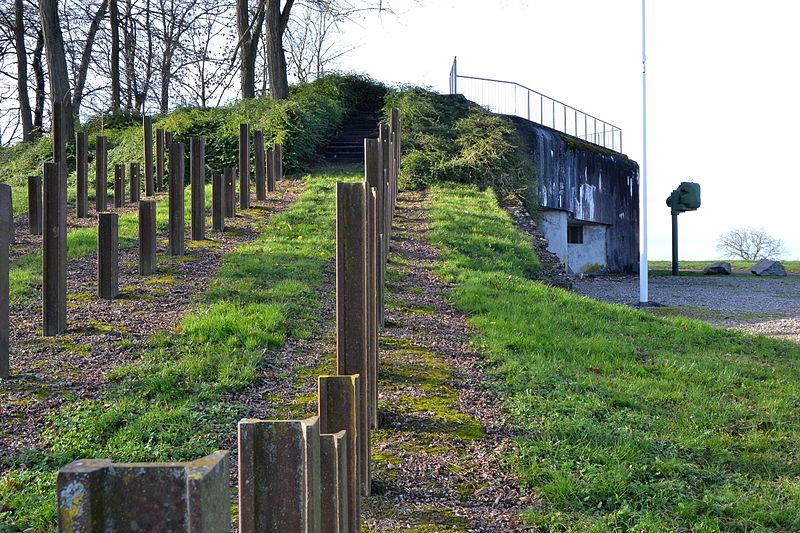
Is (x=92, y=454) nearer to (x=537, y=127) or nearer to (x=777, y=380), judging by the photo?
(x=777, y=380)

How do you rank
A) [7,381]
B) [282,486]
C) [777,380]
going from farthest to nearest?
1. [777,380]
2. [7,381]
3. [282,486]

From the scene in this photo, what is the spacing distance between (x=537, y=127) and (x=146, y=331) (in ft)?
63.7

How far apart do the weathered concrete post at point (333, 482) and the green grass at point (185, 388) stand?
227 centimetres

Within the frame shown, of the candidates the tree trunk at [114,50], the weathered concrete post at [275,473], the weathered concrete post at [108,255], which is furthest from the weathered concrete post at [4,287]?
the tree trunk at [114,50]

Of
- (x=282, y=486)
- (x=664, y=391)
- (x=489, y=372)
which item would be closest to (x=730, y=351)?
(x=664, y=391)

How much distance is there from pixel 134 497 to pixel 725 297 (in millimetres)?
18900

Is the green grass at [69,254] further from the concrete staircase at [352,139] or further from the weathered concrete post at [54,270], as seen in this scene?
the concrete staircase at [352,139]

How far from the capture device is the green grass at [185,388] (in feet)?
17.0

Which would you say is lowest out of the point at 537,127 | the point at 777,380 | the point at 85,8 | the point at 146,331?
the point at 777,380

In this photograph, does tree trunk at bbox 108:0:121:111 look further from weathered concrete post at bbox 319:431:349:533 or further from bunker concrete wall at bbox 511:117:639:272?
weathered concrete post at bbox 319:431:349:533

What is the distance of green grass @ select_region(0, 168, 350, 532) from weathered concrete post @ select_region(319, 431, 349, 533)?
89.5 inches

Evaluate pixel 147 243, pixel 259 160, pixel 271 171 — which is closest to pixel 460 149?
pixel 271 171

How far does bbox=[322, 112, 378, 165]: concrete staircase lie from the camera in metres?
23.2

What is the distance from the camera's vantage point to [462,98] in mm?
26438
